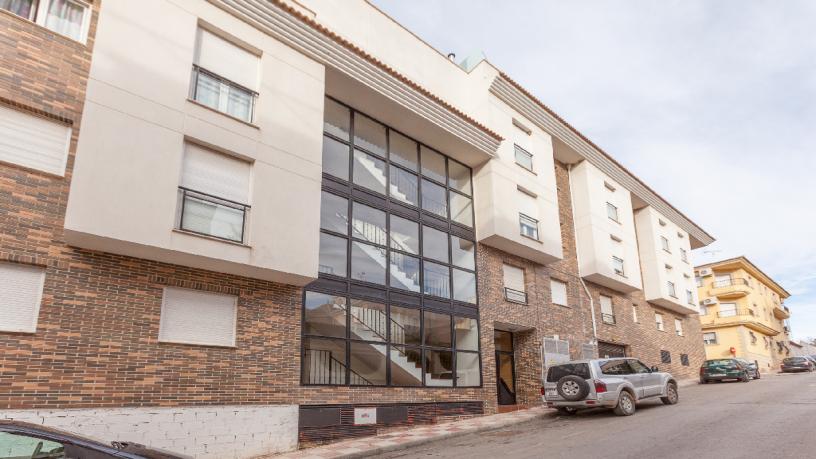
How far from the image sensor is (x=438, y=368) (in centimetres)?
1391

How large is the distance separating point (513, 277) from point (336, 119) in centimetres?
796

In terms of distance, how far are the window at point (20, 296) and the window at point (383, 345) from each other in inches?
193

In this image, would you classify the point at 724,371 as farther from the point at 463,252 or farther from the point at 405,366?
the point at 405,366

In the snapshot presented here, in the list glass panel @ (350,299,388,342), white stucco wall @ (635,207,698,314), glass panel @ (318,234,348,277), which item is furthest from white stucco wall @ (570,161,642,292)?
glass panel @ (318,234,348,277)

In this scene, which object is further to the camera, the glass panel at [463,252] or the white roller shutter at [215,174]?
the glass panel at [463,252]

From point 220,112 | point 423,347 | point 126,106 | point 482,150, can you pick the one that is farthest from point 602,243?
point 126,106

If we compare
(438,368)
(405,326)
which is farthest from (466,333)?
(405,326)

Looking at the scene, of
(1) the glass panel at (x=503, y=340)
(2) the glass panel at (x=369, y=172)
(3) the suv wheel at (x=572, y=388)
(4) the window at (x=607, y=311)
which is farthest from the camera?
(4) the window at (x=607, y=311)

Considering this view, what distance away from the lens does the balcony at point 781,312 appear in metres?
49.9

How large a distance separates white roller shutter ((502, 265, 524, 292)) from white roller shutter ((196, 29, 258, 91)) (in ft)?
32.6

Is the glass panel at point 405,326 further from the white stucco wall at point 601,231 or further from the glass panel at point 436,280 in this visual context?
the white stucco wall at point 601,231

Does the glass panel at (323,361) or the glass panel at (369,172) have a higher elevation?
the glass panel at (369,172)

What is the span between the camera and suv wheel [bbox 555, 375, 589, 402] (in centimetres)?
1248

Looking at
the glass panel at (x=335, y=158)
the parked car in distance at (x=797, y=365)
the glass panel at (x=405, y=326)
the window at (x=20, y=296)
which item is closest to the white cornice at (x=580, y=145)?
the glass panel at (x=335, y=158)
